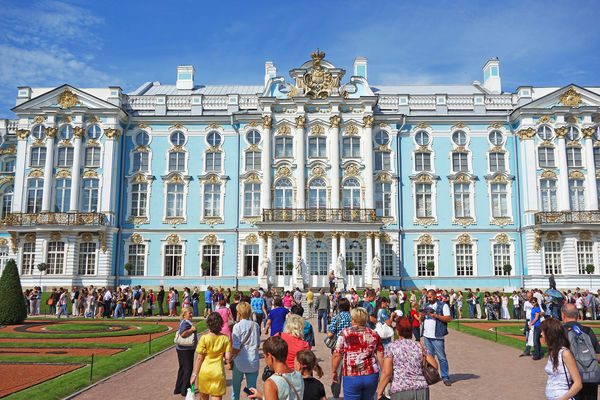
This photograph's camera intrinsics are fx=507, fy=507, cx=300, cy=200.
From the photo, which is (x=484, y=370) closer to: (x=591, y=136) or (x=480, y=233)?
(x=480, y=233)

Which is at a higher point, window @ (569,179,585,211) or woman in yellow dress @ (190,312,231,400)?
window @ (569,179,585,211)

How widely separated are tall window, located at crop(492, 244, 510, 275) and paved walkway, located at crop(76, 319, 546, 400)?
25.0 meters

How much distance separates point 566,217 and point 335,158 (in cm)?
1800

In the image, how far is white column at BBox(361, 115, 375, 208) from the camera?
1566 inches

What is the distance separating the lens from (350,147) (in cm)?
4097

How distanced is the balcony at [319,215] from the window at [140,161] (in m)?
11.1

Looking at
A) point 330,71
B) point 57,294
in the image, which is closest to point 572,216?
point 330,71

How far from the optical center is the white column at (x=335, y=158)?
1563 inches

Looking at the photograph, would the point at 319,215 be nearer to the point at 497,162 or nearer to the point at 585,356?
the point at 497,162

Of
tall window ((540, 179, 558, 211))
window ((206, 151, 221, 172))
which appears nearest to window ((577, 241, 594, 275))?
tall window ((540, 179, 558, 211))

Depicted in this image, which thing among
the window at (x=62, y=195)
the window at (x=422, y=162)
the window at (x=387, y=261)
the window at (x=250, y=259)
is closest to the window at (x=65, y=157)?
the window at (x=62, y=195)

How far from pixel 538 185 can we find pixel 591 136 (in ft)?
19.5

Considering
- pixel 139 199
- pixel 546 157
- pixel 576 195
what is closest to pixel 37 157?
pixel 139 199

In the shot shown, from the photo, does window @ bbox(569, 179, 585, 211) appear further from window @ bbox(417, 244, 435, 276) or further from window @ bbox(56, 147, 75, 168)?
window @ bbox(56, 147, 75, 168)
